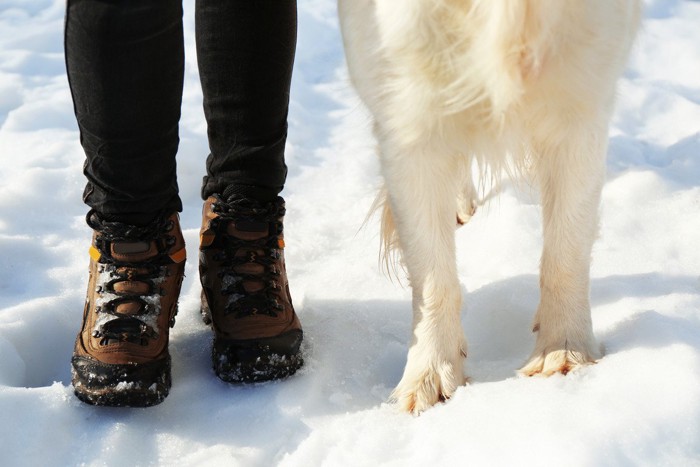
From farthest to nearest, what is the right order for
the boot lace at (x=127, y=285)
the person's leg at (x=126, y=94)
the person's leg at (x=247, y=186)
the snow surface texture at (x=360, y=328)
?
the person's leg at (x=247, y=186)
the boot lace at (x=127, y=285)
the person's leg at (x=126, y=94)
the snow surface texture at (x=360, y=328)

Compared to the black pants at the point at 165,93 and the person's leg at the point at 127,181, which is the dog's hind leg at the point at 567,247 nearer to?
the black pants at the point at 165,93

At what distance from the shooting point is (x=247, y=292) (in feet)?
6.24

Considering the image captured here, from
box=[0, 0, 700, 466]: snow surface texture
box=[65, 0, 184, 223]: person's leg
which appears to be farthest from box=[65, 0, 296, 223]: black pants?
box=[0, 0, 700, 466]: snow surface texture

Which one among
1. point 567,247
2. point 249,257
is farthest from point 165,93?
point 567,247

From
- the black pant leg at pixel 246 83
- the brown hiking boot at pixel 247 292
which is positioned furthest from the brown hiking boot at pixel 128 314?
the black pant leg at pixel 246 83

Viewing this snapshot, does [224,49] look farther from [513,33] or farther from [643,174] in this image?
[643,174]

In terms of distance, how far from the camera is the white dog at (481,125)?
148 cm

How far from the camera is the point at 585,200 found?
1749 millimetres

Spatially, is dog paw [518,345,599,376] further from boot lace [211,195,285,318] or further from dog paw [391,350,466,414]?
boot lace [211,195,285,318]

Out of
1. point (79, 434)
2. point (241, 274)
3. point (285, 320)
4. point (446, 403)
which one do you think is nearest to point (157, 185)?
point (241, 274)

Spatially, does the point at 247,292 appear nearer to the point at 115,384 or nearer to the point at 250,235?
the point at 250,235

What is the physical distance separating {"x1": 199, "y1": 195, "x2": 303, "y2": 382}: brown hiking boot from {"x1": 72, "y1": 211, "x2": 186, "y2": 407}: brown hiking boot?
11cm

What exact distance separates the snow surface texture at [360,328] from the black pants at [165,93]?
9.9 inches

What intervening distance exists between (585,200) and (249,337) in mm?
819
